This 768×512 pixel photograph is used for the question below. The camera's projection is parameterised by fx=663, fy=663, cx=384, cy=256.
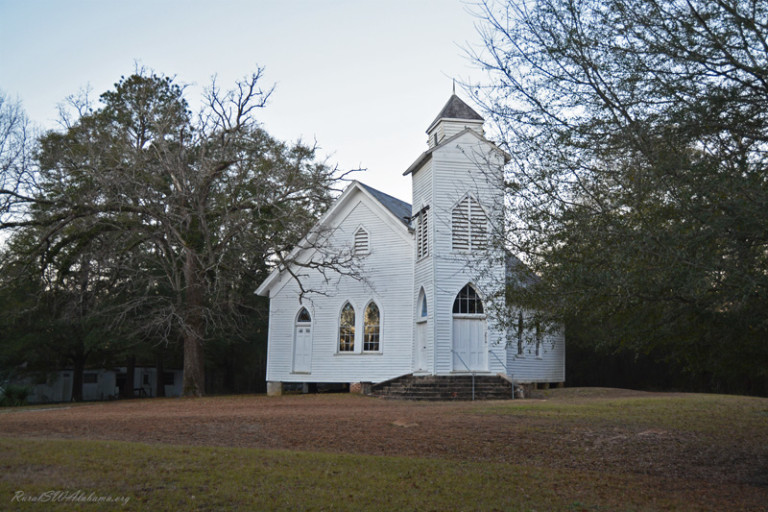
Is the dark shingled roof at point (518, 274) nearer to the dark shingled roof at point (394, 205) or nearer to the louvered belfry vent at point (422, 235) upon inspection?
the louvered belfry vent at point (422, 235)

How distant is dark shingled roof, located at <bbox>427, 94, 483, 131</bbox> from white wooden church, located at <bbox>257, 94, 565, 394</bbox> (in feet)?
0.14

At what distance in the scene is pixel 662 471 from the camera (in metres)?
9.73

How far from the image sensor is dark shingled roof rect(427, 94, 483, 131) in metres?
23.5

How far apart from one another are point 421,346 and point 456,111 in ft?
27.6

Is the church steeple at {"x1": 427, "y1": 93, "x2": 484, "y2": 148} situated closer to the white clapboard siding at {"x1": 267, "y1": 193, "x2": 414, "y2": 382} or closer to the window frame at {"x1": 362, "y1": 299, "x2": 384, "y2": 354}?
the white clapboard siding at {"x1": 267, "y1": 193, "x2": 414, "y2": 382}

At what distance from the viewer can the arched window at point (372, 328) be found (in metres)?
24.3

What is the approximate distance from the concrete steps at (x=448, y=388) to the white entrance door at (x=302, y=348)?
450cm

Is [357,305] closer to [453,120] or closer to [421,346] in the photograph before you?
[421,346]

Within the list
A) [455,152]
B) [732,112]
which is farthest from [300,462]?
[455,152]

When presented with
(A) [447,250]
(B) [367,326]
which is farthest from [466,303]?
(B) [367,326]

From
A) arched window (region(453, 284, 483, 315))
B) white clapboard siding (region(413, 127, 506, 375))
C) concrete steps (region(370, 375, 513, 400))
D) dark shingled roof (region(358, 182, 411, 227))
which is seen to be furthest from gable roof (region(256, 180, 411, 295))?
concrete steps (region(370, 375, 513, 400))

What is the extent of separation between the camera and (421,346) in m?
22.6

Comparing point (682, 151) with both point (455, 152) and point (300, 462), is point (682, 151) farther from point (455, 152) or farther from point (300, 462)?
point (455, 152)

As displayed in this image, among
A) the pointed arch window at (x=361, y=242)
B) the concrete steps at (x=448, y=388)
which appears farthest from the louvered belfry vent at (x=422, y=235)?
the concrete steps at (x=448, y=388)
